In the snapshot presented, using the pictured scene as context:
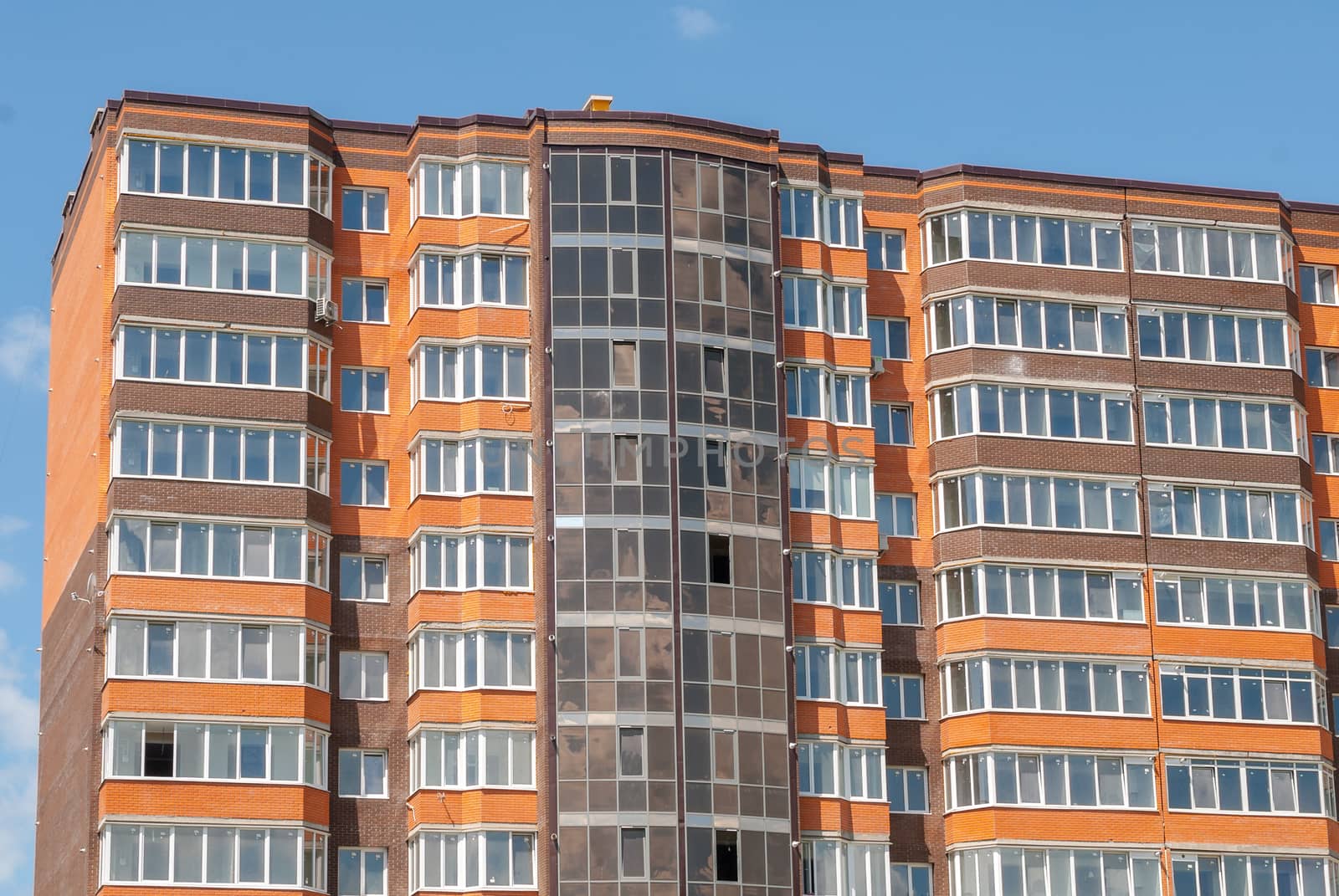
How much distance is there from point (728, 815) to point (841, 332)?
61.0ft

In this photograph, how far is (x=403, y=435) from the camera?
84.4 m

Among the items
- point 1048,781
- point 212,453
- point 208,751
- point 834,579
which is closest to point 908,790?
point 1048,781

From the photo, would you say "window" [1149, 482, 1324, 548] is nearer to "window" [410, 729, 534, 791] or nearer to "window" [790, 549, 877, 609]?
"window" [790, 549, 877, 609]

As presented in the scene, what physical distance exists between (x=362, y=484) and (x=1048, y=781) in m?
25.4

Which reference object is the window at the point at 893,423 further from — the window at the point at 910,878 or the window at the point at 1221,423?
the window at the point at 910,878

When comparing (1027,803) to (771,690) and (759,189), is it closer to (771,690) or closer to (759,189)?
(771,690)

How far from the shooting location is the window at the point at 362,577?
3258 inches

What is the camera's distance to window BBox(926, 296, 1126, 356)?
88500mm

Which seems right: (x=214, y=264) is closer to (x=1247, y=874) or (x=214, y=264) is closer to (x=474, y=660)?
(x=474, y=660)

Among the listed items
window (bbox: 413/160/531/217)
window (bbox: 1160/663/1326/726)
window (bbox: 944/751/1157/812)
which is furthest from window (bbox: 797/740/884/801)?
window (bbox: 413/160/531/217)

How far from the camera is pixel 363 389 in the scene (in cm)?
8488

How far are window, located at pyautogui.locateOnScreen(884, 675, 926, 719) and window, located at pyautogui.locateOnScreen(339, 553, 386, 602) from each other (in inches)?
701

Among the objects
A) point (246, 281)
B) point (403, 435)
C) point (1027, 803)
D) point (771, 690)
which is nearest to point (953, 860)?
point (1027, 803)

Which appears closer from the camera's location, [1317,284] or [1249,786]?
[1249,786]
